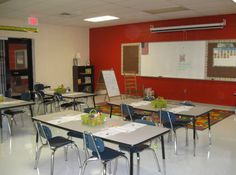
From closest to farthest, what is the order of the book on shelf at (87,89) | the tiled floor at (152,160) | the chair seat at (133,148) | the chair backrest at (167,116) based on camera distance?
the chair seat at (133,148) → the tiled floor at (152,160) → the chair backrest at (167,116) → the book on shelf at (87,89)

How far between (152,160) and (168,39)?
18.0 feet

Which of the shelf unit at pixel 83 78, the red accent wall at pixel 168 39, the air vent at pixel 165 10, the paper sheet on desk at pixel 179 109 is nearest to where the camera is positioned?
the paper sheet on desk at pixel 179 109

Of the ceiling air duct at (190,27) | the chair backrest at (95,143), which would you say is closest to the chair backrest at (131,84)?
the ceiling air duct at (190,27)

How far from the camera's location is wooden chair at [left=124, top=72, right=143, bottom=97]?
31.0ft

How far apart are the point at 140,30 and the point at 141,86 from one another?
6.66ft

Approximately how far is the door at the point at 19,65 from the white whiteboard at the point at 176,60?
13.3ft

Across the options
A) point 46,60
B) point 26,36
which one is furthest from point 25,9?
point 46,60

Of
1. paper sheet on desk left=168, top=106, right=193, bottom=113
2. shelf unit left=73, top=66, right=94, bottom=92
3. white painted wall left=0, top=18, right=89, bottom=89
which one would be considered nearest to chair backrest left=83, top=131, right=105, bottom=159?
paper sheet on desk left=168, top=106, right=193, bottom=113

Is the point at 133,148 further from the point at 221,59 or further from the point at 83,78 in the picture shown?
the point at 83,78

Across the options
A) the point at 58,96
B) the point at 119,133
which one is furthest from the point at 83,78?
the point at 119,133

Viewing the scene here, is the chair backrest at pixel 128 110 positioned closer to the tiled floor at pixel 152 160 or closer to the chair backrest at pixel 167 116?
the chair backrest at pixel 167 116

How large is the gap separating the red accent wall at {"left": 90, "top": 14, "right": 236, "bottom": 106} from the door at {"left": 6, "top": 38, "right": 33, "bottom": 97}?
9.23 ft

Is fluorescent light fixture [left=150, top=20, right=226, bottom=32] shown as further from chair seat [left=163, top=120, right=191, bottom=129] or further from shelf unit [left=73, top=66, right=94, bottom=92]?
chair seat [left=163, top=120, right=191, bottom=129]

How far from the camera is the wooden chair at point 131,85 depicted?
9461 millimetres
